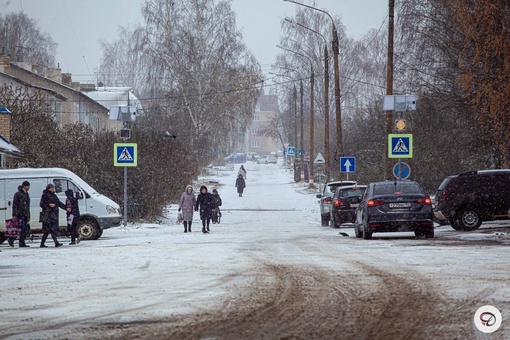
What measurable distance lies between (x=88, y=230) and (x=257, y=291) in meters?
18.0

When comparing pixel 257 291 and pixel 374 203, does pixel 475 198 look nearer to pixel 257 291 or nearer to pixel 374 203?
pixel 374 203

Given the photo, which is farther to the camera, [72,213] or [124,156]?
[124,156]

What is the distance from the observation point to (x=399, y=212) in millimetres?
24594

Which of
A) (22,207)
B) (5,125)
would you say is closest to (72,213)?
Answer: (22,207)

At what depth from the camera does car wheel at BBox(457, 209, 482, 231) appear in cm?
2967

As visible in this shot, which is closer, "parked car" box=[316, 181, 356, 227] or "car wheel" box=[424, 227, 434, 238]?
"car wheel" box=[424, 227, 434, 238]

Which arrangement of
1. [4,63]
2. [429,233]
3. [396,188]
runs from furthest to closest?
[4,63], [396,188], [429,233]

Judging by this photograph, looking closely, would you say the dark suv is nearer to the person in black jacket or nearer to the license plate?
the license plate

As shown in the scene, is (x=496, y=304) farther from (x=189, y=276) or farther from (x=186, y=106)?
(x=186, y=106)

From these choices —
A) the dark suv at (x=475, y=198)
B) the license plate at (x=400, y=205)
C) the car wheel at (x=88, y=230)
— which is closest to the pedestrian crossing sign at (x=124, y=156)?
the car wheel at (x=88, y=230)

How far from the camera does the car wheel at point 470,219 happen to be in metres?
29.7

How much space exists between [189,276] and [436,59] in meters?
32.1

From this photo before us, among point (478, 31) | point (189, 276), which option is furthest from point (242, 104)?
point (189, 276)

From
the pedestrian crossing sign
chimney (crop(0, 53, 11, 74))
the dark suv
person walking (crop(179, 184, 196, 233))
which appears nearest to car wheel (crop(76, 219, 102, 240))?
the pedestrian crossing sign
